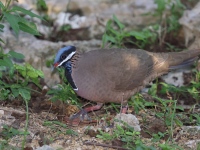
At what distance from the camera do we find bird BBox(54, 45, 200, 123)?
5230mm

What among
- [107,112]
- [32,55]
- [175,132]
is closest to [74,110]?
[107,112]

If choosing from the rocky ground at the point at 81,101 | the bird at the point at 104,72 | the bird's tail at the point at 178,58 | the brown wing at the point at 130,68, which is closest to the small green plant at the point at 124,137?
the rocky ground at the point at 81,101

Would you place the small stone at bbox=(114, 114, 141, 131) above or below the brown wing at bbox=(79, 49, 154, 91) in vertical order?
below

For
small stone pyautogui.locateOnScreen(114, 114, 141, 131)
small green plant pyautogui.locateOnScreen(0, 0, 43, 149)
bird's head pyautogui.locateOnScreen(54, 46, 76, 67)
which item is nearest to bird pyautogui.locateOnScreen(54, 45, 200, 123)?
bird's head pyautogui.locateOnScreen(54, 46, 76, 67)

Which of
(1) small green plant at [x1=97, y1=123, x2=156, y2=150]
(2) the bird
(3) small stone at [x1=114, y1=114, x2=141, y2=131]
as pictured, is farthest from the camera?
(2) the bird

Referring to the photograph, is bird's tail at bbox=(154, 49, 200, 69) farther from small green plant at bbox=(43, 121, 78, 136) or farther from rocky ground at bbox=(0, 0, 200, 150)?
small green plant at bbox=(43, 121, 78, 136)

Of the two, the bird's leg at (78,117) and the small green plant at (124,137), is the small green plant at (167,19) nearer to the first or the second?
the bird's leg at (78,117)

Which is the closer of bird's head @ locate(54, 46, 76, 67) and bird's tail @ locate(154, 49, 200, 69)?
bird's head @ locate(54, 46, 76, 67)

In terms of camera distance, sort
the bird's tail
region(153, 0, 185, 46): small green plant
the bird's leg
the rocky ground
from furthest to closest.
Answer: region(153, 0, 185, 46): small green plant < the bird's tail < the bird's leg < the rocky ground

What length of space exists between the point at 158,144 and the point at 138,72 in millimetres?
1179

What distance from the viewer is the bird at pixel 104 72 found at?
523cm

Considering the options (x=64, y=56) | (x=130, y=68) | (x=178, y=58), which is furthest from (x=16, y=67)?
(x=178, y=58)

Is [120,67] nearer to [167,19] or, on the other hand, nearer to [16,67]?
[16,67]

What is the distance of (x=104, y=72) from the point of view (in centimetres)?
525
